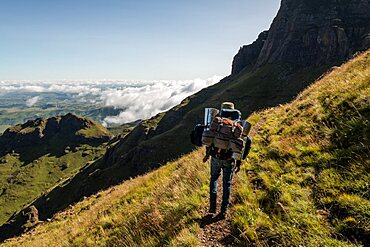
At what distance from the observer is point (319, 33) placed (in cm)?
15912

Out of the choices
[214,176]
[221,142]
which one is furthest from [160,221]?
[221,142]

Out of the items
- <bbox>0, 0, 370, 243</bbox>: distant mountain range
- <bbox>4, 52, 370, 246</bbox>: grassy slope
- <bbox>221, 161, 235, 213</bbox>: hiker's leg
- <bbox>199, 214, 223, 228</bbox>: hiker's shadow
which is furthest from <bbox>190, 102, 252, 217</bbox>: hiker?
<bbox>0, 0, 370, 243</bbox>: distant mountain range

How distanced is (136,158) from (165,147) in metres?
15.9

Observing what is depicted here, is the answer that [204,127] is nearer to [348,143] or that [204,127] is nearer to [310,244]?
[310,244]

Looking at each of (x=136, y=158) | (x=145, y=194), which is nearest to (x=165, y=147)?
(x=136, y=158)

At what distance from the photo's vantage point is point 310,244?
522 centimetres

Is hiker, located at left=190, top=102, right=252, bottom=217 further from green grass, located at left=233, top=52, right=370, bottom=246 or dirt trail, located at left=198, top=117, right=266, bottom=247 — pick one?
green grass, located at left=233, top=52, right=370, bottom=246

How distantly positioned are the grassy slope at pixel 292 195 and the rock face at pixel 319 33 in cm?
15434

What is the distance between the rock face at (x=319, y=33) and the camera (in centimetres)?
14588

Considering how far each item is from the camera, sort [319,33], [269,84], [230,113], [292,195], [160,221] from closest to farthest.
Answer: [292,195] → [230,113] → [160,221] → [269,84] → [319,33]

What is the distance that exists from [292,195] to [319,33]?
18400 centimetres

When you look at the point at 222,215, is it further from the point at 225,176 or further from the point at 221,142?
the point at 221,142

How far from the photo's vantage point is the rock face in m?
146

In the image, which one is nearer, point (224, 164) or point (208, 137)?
point (208, 137)
